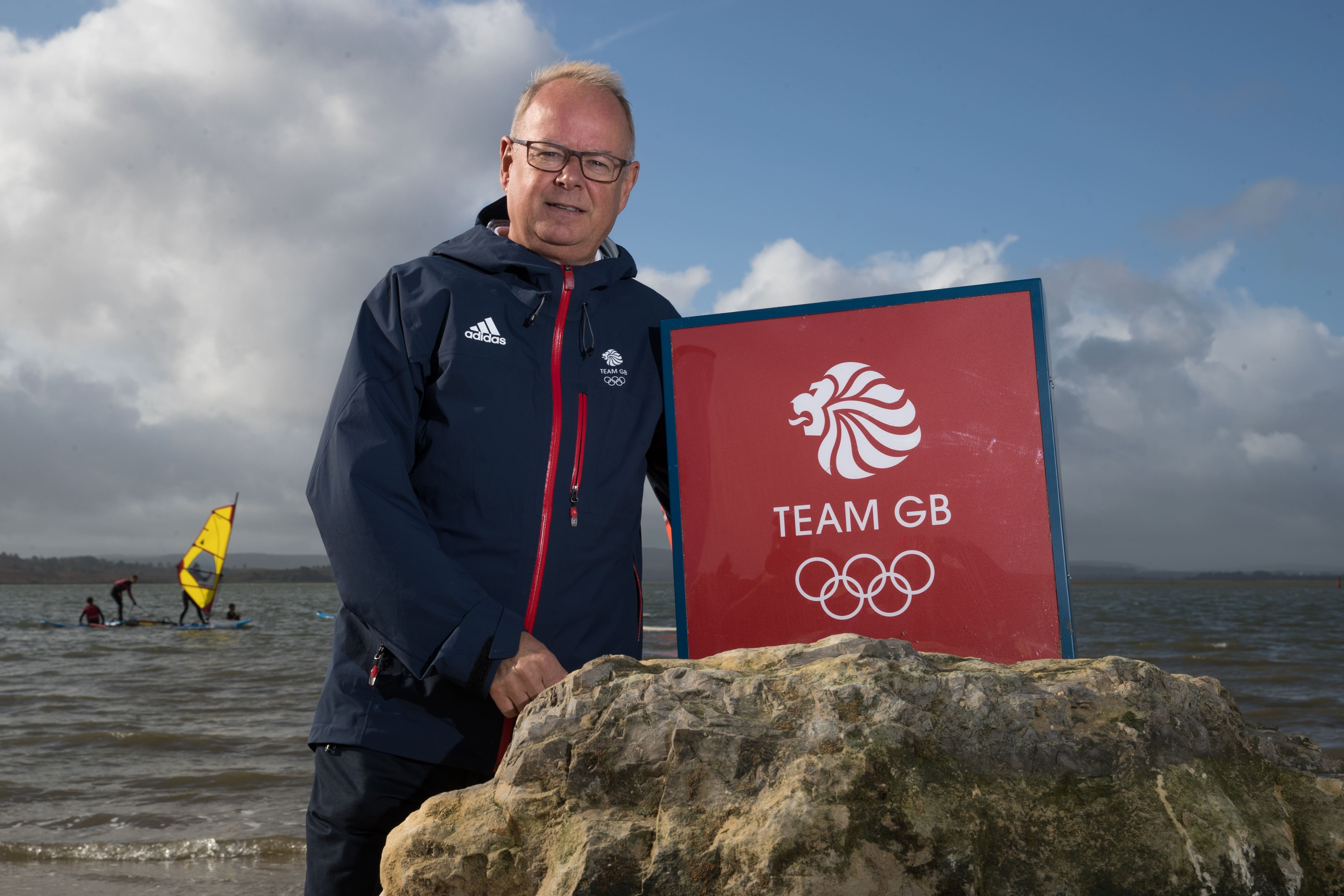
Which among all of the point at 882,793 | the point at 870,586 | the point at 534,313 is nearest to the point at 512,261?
→ the point at 534,313

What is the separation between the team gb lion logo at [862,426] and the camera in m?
2.09

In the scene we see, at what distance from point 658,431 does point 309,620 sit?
4000 cm

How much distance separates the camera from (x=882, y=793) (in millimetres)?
1193

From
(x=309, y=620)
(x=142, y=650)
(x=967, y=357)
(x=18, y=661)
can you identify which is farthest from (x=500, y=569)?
(x=309, y=620)

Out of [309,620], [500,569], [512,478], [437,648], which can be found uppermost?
[512,478]

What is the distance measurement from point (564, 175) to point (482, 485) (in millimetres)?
745

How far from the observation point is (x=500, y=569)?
71.3 inches

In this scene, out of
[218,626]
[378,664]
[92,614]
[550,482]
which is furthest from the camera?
[218,626]

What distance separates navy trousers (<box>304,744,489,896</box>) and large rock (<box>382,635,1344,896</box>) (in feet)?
1.43

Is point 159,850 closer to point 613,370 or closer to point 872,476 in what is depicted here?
point 613,370

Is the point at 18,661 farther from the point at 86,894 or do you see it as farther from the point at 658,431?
the point at 658,431

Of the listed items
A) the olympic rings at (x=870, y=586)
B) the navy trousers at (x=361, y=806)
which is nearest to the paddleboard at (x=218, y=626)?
the navy trousers at (x=361, y=806)

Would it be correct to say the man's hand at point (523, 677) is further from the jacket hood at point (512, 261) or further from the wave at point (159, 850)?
the wave at point (159, 850)

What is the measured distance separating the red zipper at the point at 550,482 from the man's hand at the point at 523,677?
111 millimetres
